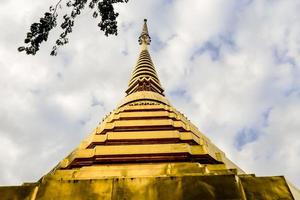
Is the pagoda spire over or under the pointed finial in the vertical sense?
under

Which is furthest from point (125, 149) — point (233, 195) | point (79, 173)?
point (233, 195)

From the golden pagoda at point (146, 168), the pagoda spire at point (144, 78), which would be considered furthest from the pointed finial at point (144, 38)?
the golden pagoda at point (146, 168)

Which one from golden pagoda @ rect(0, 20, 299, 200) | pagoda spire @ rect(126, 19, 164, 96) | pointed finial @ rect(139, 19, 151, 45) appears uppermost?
pointed finial @ rect(139, 19, 151, 45)

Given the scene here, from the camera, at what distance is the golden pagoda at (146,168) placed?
263 inches

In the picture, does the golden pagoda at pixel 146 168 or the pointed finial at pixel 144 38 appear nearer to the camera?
the golden pagoda at pixel 146 168

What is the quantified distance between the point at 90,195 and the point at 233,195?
7.32 feet

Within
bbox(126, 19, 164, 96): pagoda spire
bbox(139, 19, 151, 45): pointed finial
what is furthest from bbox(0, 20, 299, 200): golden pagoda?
bbox(139, 19, 151, 45): pointed finial

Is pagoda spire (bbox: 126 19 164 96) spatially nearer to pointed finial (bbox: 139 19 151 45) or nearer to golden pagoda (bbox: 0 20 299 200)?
golden pagoda (bbox: 0 20 299 200)

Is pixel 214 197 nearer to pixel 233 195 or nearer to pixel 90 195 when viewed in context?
pixel 233 195

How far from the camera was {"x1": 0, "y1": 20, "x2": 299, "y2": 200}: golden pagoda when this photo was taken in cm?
668

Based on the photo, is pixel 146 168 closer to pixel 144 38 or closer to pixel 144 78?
pixel 144 78

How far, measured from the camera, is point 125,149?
10.2m

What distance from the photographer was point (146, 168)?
907 centimetres

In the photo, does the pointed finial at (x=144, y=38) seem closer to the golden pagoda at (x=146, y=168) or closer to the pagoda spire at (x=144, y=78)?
the pagoda spire at (x=144, y=78)
